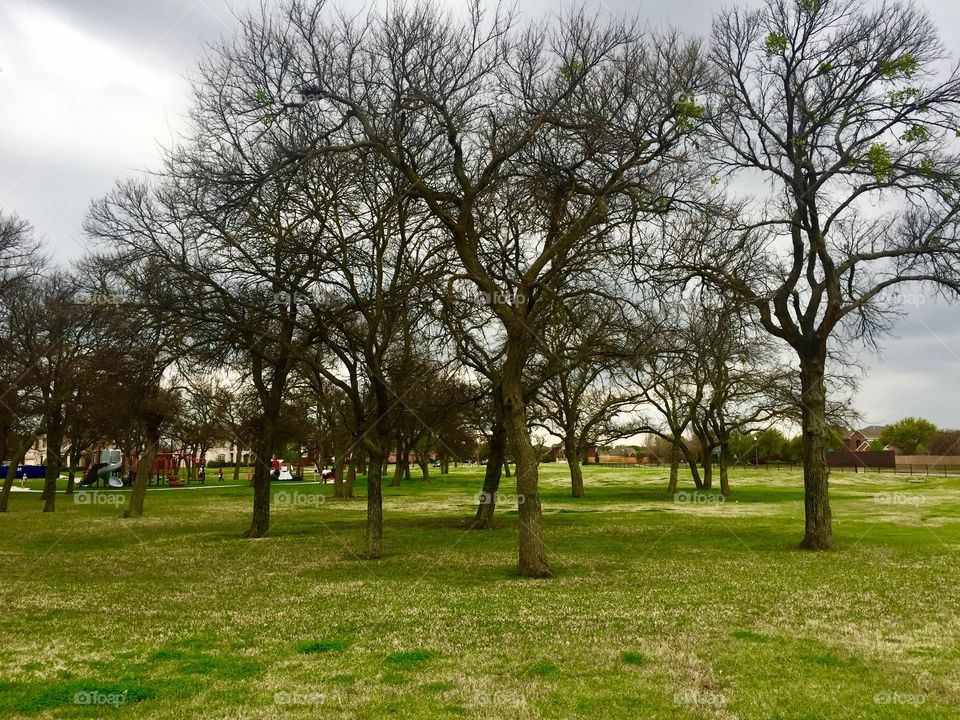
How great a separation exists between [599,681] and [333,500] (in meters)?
43.8

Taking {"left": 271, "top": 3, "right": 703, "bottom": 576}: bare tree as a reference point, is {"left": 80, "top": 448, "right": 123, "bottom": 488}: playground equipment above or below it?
below

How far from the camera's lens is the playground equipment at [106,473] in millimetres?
66000

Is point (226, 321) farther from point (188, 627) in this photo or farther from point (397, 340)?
point (188, 627)

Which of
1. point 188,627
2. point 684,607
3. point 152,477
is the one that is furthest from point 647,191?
point 152,477

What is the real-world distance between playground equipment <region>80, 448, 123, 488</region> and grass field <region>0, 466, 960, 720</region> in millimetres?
46469

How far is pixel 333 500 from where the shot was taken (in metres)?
50.7
